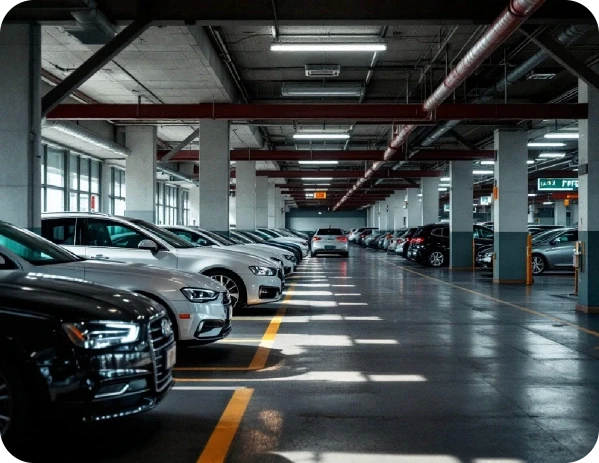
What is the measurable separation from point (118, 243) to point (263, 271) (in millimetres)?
2357

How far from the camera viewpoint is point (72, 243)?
10.5 meters

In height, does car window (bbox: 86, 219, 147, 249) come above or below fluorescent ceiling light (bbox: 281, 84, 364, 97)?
below

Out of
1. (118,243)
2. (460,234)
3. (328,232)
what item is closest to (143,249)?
(118,243)

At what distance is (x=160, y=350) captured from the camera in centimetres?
496

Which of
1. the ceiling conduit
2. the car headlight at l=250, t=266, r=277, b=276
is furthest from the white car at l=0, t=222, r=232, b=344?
the ceiling conduit

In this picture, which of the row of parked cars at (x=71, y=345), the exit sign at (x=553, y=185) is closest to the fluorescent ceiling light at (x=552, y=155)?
the exit sign at (x=553, y=185)

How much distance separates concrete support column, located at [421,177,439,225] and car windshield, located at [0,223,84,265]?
111ft

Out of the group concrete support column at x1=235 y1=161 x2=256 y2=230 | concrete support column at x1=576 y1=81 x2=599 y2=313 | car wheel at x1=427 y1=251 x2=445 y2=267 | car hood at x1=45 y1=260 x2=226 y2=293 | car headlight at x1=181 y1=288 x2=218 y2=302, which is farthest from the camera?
concrete support column at x1=235 y1=161 x2=256 y2=230

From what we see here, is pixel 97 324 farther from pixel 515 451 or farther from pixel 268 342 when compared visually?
pixel 268 342

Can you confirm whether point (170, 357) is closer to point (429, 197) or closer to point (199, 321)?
point (199, 321)

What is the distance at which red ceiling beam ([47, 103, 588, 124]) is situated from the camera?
1608 centimetres

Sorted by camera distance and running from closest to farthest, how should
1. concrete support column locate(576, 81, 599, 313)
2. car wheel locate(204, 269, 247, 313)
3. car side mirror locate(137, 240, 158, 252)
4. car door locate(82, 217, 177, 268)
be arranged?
car side mirror locate(137, 240, 158, 252)
car door locate(82, 217, 177, 268)
car wheel locate(204, 269, 247, 313)
concrete support column locate(576, 81, 599, 313)

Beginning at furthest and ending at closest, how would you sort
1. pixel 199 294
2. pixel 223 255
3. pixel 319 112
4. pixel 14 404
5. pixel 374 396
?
pixel 319 112 < pixel 223 255 < pixel 199 294 < pixel 374 396 < pixel 14 404

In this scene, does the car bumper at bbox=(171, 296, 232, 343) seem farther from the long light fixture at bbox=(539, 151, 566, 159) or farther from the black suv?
the long light fixture at bbox=(539, 151, 566, 159)
